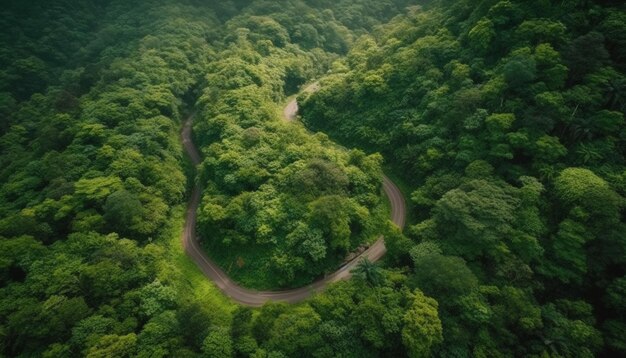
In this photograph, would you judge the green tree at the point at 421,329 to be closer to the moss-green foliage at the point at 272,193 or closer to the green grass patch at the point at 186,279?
the moss-green foliage at the point at 272,193

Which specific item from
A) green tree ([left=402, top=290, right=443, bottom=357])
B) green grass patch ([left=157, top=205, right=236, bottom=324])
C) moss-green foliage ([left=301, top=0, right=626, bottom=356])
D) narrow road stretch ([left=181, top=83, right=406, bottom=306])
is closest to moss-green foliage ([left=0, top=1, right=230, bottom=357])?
green grass patch ([left=157, top=205, right=236, bottom=324])

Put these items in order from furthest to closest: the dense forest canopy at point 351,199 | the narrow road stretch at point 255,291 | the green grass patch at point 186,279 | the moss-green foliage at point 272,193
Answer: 1. the moss-green foliage at point 272,193
2. the narrow road stretch at point 255,291
3. the green grass patch at point 186,279
4. the dense forest canopy at point 351,199

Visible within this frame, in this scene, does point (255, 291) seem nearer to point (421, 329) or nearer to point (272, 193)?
point (272, 193)

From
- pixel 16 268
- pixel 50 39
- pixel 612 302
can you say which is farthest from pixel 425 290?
pixel 50 39

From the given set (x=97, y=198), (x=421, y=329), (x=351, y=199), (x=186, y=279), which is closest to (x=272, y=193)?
(x=351, y=199)

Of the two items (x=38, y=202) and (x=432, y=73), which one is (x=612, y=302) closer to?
(x=432, y=73)

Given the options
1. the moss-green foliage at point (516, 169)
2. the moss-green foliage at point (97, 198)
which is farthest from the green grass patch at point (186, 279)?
the moss-green foliage at point (516, 169)

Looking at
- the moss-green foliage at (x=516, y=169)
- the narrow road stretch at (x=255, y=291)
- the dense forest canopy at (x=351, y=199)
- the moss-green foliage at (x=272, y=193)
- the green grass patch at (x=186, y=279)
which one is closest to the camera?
the dense forest canopy at (x=351, y=199)
